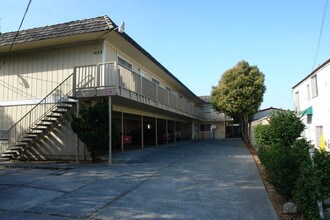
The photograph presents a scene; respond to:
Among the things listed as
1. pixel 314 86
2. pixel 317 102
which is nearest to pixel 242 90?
pixel 314 86

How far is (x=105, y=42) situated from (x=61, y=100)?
3.28m

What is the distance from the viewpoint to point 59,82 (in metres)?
14.9

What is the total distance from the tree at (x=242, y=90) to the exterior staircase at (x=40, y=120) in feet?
48.3

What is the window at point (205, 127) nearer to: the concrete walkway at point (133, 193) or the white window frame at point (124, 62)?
the white window frame at point (124, 62)

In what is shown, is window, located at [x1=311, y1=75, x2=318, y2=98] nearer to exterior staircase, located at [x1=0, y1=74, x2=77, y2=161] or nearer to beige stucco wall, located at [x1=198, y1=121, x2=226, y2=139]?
exterior staircase, located at [x1=0, y1=74, x2=77, y2=161]

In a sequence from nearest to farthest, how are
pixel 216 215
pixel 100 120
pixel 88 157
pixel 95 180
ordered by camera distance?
pixel 216 215 < pixel 95 180 < pixel 100 120 < pixel 88 157

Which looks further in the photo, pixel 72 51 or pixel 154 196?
pixel 72 51

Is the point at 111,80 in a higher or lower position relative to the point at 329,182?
higher

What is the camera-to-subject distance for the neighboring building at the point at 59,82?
13219 mm

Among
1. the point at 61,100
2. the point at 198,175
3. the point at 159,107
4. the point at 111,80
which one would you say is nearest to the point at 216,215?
the point at 198,175

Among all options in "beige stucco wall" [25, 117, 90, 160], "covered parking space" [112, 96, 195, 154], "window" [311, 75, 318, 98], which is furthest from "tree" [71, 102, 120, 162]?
"window" [311, 75, 318, 98]

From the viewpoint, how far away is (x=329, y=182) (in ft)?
17.6

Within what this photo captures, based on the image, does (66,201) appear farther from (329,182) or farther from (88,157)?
(88,157)

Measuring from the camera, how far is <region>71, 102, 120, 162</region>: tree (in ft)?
40.1
